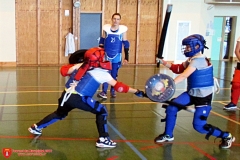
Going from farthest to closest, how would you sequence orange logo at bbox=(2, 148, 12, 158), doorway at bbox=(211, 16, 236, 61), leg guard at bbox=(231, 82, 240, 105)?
1. doorway at bbox=(211, 16, 236, 61)
2. leg guard at bbox=(231, 82, 240, 105)
3. orange logo at bbox=(2, 148, 12, 158)

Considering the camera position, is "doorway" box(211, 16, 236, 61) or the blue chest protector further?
"doorway" box(211, 16, 236, 61)

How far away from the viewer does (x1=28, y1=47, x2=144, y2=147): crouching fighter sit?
4402 mm

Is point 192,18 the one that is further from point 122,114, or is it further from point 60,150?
point 60,150

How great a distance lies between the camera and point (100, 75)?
4441 millimetres

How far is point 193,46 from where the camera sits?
4523 mm

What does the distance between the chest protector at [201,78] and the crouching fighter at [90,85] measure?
0.76 metres

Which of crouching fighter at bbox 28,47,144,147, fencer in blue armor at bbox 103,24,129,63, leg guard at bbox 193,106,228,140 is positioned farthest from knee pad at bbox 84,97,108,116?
fencer in blue armor at bbox 103,24,129,63

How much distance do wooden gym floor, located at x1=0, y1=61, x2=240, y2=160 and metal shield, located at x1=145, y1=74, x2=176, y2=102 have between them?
748mm

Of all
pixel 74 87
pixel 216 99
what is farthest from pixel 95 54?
pixel 216 99

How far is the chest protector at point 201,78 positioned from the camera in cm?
451

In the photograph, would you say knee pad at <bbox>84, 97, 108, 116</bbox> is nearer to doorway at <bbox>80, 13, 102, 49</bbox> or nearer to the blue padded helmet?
the blue padded helmet

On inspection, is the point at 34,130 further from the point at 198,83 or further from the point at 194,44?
the point at 194,44

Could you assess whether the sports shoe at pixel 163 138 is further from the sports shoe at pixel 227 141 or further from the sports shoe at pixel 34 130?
the sports shoe at pixel 34 130

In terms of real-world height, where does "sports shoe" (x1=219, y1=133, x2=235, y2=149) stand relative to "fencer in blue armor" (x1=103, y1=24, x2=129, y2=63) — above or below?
below
